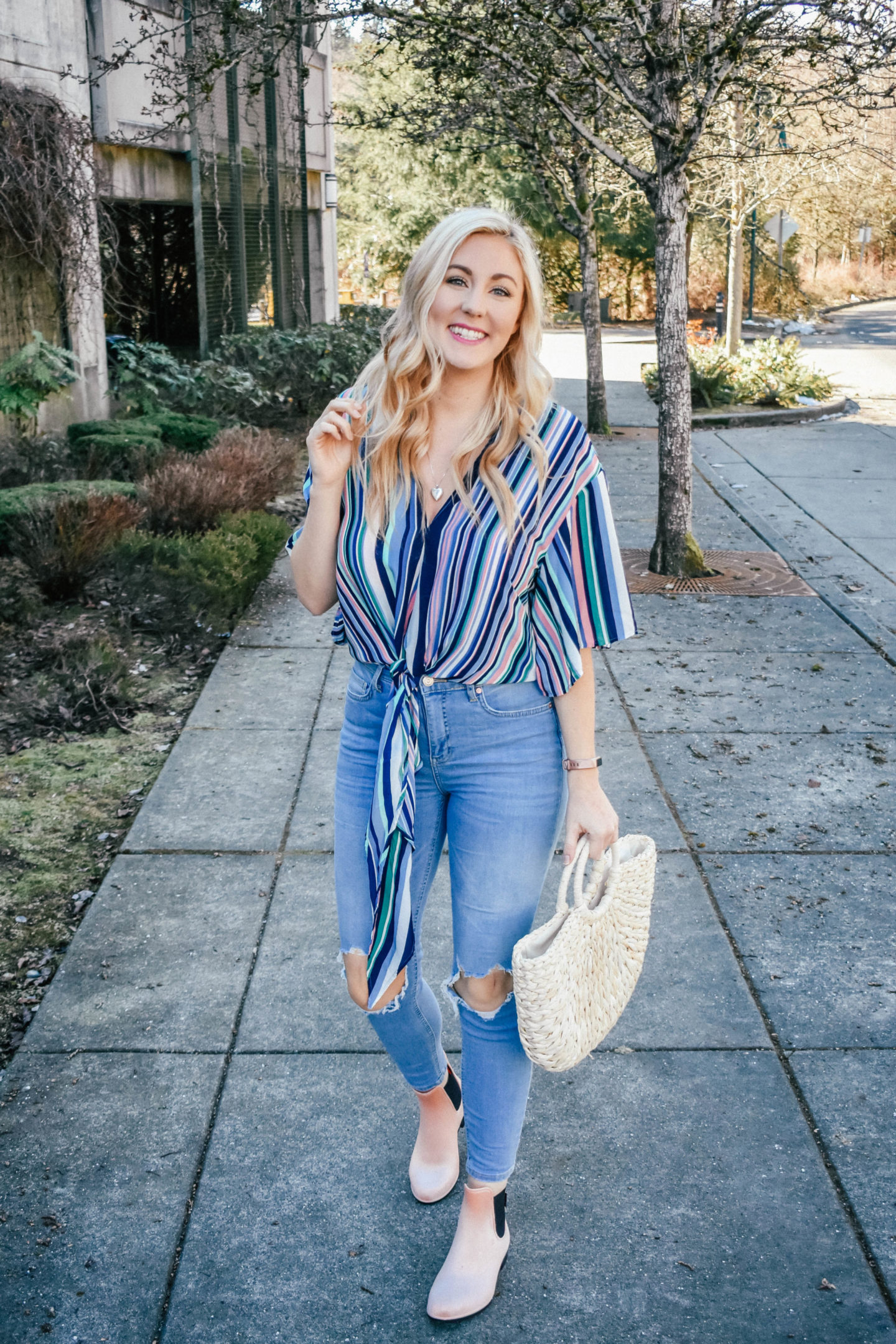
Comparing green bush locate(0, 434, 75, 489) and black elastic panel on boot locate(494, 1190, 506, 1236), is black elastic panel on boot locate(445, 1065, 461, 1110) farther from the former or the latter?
green bush locate(0, 434, 75, 489)

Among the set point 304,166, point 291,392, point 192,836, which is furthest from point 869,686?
point 304,166

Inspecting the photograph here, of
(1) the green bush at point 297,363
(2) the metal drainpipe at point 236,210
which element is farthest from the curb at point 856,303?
(1) the green bush at point 297,363

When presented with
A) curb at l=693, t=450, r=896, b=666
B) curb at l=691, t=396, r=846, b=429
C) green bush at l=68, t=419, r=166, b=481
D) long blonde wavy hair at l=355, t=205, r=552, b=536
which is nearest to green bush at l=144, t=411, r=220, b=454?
green bush at l=68, t=419, r=166, b=481

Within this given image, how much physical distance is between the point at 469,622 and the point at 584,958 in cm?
68

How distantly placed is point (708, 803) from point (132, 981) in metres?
2.37

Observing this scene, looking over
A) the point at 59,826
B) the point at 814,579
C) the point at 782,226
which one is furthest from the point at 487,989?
the point at 782,226

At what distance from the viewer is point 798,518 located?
10.3 m

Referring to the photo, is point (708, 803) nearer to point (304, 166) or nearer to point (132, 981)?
point (132, 981)

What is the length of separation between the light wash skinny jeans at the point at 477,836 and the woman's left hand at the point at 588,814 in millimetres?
33

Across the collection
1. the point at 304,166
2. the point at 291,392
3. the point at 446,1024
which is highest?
the point at 304,166

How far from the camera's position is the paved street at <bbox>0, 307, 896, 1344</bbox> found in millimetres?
2549

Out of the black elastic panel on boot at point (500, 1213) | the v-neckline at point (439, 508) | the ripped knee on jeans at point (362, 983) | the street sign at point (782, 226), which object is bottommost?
the black elastic panel on boot at point (500, 1213)

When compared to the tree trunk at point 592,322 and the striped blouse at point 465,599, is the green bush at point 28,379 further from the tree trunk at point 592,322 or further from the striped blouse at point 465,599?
the striped blouse at point 465,599

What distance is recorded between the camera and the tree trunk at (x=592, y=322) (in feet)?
43.7
